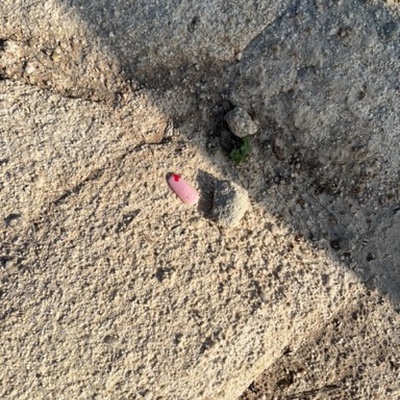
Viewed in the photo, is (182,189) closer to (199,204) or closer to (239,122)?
(199,204)

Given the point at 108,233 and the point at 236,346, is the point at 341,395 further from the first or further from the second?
the point at 108,233

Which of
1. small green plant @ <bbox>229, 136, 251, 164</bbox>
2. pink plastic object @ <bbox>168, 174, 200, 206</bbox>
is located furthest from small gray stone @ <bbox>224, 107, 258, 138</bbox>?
pink plastic object @ <bbox>168, 174, 200, 206</bbox>

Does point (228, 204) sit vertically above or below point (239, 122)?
below

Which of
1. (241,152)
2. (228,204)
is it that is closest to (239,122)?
(241,152)

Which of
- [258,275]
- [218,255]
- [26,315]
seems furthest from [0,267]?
[258,275]

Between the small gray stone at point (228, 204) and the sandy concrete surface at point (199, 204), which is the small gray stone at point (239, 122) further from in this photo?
the small gray stone at point (228, 204)

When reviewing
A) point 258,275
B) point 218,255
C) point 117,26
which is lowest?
point 258,275

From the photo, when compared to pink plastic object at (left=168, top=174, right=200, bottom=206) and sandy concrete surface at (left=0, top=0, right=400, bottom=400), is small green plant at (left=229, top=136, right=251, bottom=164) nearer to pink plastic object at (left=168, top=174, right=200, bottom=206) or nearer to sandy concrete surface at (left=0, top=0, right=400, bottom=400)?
sandy concrete surface at (left=0, top=0, right=400, bottom=400)
